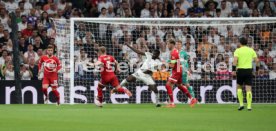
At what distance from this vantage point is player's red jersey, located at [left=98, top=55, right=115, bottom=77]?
25.0 metres

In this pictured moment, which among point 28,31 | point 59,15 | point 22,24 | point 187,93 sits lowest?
point 187,93

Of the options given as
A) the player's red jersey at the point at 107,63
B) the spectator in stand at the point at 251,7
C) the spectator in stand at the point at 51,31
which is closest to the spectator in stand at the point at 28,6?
the spectator in stand at the point at 51,31

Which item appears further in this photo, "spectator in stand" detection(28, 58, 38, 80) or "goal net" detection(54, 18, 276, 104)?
"spectator in stand" detection(28, 58, 38, 80)

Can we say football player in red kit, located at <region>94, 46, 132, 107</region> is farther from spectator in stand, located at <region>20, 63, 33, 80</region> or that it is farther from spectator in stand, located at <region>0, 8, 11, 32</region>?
spectator in stand, located at <region>0, 8, 11, 32</region>

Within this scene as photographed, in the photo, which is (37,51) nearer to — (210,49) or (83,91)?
(83,91)

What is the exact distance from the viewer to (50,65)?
2620 cm

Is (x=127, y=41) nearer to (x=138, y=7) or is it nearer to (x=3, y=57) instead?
(x=138, y=7)

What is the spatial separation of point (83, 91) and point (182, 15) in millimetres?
5668

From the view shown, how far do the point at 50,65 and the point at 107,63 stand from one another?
6.82 ft

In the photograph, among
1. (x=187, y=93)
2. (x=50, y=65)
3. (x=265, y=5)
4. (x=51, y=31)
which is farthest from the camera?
(x=265, y=5)

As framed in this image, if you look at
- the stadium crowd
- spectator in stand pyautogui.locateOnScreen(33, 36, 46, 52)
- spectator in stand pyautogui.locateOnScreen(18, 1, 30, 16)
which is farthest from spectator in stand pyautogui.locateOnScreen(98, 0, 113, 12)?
spectator in stand pyautogui.locateOnScreen(33, 36, 46, 52)

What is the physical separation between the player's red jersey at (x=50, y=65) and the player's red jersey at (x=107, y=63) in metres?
1.71

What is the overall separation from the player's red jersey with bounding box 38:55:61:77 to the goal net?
182 centimetres

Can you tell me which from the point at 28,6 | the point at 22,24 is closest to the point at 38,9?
the point at 28,6
